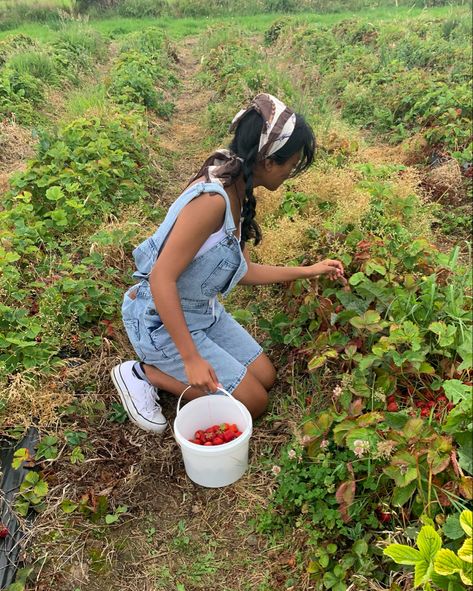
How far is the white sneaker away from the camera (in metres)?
2.26

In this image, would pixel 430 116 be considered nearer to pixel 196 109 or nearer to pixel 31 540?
pixel 196 109

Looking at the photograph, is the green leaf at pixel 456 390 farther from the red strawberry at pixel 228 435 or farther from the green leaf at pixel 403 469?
the red strawberry at pixel 228 435

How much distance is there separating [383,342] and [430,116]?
12.7ft

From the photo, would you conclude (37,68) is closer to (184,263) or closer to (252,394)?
(184,263)

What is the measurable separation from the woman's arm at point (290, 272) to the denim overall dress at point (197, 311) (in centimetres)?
18

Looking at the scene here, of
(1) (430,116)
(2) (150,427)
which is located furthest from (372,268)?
(1) (430,116)

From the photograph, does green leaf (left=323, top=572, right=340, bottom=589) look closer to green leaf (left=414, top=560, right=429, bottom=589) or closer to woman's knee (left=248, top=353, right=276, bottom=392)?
green leaf (left=414, top=560, right=429, bottom=589)

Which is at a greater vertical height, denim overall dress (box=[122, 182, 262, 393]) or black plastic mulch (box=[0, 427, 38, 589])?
denim overall dress (box=[122, 182, 262, 393])

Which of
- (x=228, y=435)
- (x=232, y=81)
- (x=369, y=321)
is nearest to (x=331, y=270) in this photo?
(x=369, y=321)

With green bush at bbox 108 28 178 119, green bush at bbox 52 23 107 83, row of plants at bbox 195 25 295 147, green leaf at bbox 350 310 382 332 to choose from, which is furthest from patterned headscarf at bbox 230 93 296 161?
green bush at bbox 52 23 107 83

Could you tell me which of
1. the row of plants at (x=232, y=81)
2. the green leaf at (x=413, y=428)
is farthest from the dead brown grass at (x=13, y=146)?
the green leaf at (x=413, y=428)

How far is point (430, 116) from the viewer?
15.9 ft

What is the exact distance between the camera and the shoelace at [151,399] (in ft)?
7.47

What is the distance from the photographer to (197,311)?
90.0 inches
